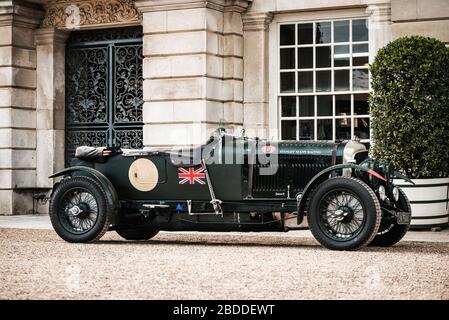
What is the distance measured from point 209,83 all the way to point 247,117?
103 cm

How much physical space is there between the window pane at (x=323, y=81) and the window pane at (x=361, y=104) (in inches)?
18.9

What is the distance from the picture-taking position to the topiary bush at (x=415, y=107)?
12.1 metres

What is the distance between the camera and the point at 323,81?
14.7 m

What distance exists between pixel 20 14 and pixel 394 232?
873cm

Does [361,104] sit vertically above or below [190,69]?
below

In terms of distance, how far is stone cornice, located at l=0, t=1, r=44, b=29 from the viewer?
1595 centimetres

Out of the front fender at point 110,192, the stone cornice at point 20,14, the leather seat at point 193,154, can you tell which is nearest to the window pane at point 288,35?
the stone cornice at point 20,14

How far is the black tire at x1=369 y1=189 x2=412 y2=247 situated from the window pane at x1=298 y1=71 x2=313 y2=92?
510 centimetres

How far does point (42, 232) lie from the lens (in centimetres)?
1225

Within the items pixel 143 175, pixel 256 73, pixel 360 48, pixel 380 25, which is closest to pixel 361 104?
pixel 360 48

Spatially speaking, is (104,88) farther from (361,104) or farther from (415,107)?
(415,107)

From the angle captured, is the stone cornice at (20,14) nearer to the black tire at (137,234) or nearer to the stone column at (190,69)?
the stone column at (190,69)

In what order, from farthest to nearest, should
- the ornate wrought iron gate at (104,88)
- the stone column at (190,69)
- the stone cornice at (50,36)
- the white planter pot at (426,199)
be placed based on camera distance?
the stone cornice at (50,36) < the ornate wrought iron gate at (104,88) < the stone column at (190,69) < the white planter pot at (426,199)

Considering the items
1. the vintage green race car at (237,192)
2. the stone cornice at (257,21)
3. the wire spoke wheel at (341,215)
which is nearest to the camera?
the wire spoke wheel at (341,215)
